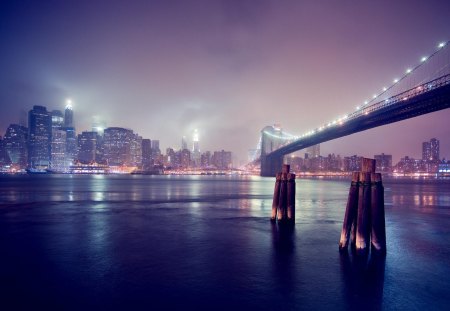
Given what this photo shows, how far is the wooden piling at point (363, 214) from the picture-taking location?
10.5m

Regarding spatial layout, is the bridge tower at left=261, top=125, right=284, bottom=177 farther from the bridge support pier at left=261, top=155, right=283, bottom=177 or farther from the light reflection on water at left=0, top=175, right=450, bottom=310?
the light reflection on water at left=0, top=175, right=450, bottom=310

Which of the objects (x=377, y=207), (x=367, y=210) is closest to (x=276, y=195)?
(x=367, y=210)

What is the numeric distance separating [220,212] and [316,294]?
57.1 feet

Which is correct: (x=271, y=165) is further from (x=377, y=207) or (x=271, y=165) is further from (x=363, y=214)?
(x=377, y=207)

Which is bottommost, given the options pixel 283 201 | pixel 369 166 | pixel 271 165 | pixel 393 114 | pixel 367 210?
pixel 283 201

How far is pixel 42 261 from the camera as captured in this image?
39.1 ft

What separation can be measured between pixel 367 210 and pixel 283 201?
784 cm

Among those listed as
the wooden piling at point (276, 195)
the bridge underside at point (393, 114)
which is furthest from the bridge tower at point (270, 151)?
the wooden piling at point (276, 195)

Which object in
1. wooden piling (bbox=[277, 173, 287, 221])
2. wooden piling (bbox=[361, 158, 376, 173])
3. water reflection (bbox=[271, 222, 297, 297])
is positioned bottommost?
water reflection (bbox=[271, 222, 297, 297])

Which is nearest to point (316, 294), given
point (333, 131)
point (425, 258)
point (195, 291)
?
point (195, 291)

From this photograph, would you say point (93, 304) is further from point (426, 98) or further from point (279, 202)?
point (426, 98)

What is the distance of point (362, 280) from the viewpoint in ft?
32.5

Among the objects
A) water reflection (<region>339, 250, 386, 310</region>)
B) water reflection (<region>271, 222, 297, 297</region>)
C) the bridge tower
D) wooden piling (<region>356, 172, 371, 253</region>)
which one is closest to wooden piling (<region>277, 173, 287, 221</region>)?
water reflection (<region>271, 222, 297, 297</region>)

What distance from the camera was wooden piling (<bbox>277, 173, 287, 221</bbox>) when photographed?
17.2 meters
